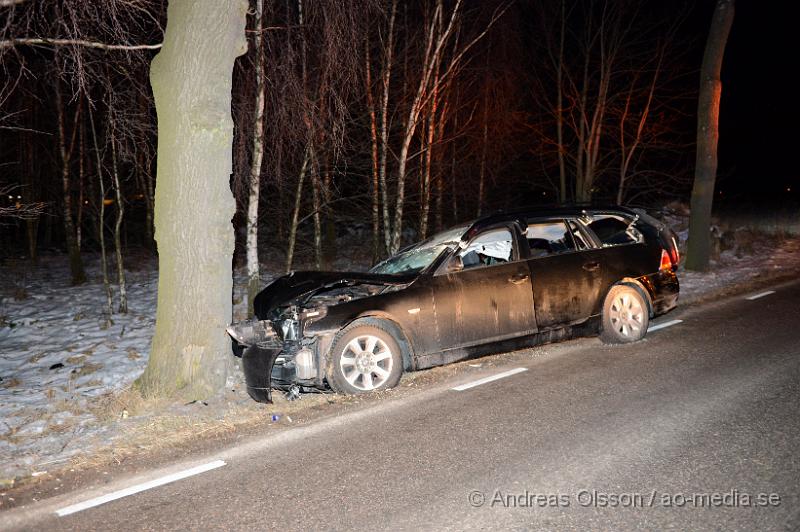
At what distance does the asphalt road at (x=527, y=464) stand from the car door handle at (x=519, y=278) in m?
1.16

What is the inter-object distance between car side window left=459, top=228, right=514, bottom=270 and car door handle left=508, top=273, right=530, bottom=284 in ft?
0.76

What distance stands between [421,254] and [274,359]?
257 cm

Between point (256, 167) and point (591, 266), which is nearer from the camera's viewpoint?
point (591, 266)

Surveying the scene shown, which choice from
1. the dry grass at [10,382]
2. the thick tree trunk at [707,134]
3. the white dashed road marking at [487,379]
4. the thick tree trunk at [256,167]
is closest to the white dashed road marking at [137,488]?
the white dashed road marking at [487,379]

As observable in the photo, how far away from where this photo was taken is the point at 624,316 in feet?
26.4

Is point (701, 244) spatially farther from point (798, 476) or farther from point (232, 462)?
point (232, 462)

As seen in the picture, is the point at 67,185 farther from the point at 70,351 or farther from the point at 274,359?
the point at 274,359

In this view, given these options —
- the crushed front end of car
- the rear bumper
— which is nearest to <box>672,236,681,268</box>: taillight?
the rear bumper

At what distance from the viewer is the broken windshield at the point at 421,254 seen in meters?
7.36

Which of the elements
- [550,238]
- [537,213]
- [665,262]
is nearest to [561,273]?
[550,238]

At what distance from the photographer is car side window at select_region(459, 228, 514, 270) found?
736 centimetres

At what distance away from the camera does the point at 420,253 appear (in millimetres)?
7871

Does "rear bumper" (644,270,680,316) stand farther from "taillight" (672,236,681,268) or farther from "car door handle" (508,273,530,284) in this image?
"car door handle" (508,273,530,284)

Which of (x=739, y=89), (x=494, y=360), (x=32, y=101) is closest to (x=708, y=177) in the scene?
(x=494, y=360)
